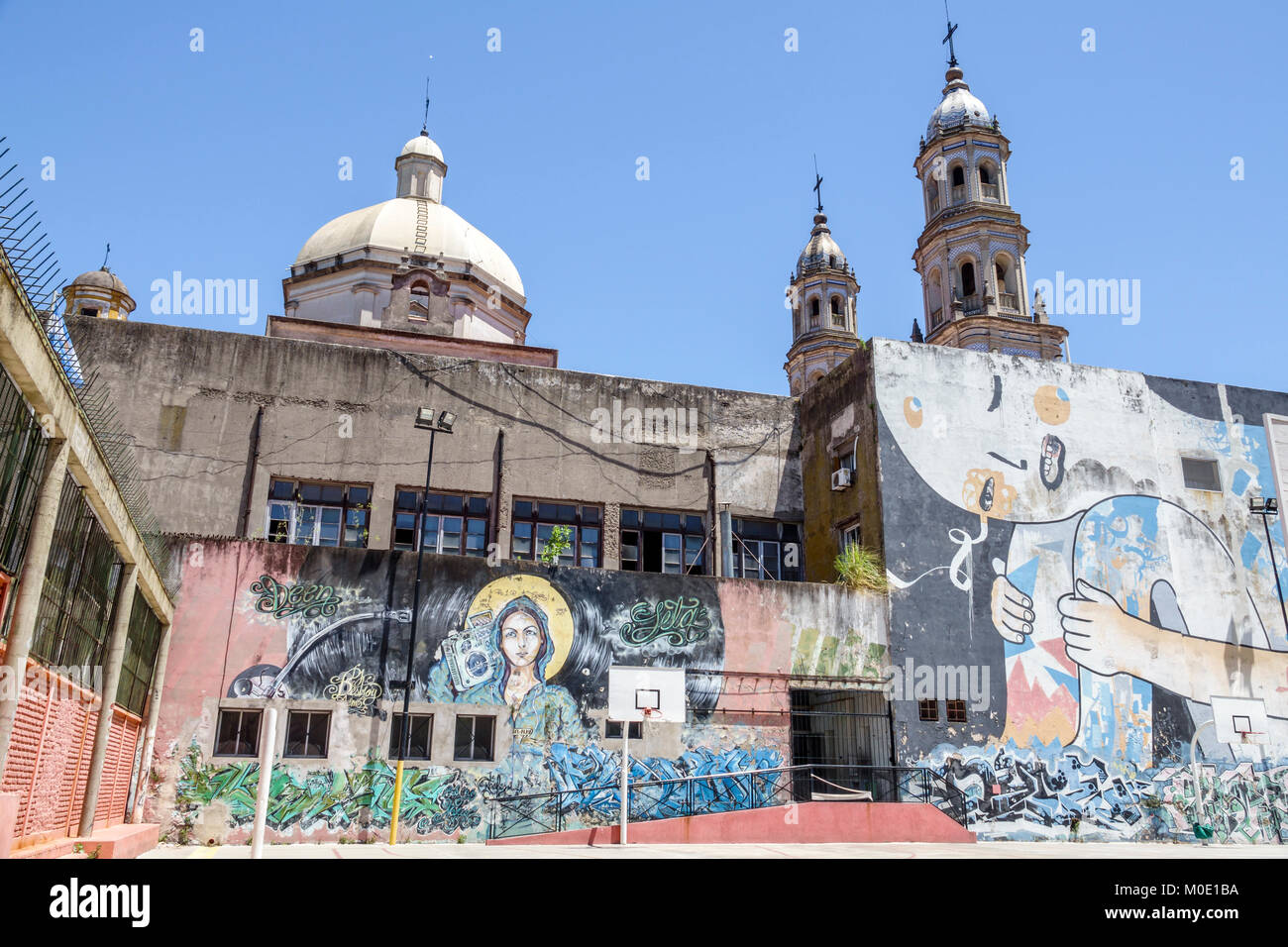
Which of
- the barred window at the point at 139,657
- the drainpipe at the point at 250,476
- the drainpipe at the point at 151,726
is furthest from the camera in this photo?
the drainpipe at the point at 250,476

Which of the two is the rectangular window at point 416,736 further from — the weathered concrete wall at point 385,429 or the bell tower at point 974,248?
the bell tower at point 974,248

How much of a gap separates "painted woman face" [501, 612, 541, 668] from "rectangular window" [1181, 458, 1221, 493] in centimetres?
1717

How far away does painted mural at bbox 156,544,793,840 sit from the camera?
17.8 m

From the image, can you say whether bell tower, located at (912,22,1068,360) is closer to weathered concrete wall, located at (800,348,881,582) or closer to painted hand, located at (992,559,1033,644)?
weathered concrete wall, located at (800,348,881,582)

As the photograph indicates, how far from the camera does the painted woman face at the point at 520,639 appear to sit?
64.3ft

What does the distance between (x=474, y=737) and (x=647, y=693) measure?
360 cm

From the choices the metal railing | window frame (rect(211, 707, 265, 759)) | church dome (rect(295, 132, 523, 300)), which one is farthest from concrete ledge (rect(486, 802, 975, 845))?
church dome (rect(295, 132, 523, 300))

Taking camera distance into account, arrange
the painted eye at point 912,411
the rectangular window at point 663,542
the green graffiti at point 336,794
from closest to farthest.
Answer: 1. the green graffiti at point 336,794
2. the painted eye at point 912,411
3. the rectangular window at point 663,542

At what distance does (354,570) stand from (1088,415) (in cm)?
1804

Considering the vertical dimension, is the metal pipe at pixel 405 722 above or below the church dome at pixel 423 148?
below

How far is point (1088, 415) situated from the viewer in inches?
975

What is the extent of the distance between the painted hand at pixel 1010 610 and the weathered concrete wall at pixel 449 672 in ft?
9.81

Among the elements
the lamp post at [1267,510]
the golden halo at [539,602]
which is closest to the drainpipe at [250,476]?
the golden halo at [539,602]
